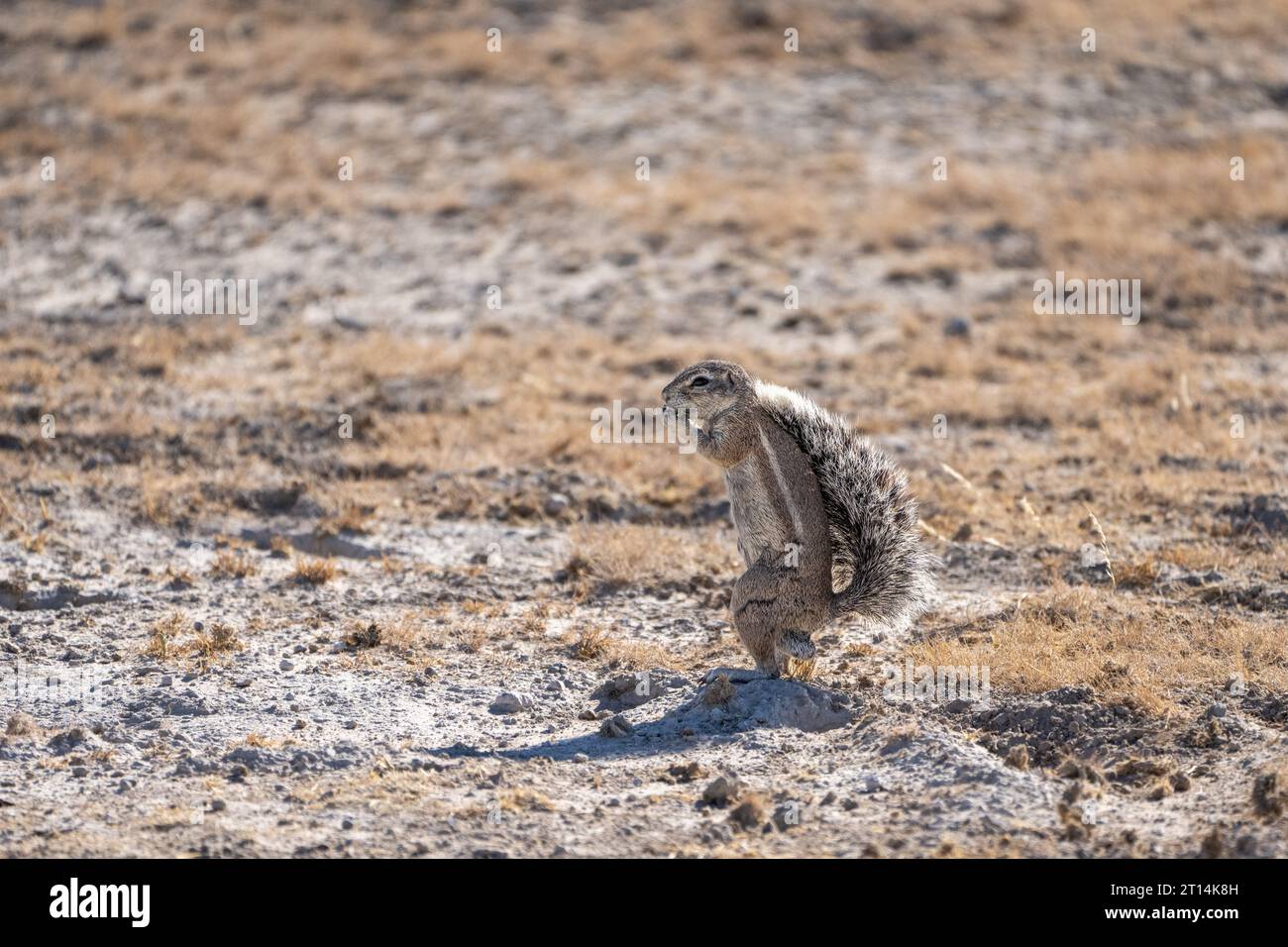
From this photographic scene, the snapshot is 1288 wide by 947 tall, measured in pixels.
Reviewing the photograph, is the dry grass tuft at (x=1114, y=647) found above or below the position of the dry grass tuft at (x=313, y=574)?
below

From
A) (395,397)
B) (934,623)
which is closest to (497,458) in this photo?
(395,397)

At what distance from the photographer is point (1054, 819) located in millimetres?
7105

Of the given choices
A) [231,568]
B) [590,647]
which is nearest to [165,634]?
[231,568]

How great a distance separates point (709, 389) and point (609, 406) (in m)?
7.01

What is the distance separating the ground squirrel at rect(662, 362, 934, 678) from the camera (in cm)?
856

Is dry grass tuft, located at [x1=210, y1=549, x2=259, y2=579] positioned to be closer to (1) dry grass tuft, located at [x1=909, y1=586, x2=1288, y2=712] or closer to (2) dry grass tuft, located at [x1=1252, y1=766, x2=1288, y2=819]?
(1) dry grass tuft, located at [x1=909, y1=586, x2=1288, y2=712]

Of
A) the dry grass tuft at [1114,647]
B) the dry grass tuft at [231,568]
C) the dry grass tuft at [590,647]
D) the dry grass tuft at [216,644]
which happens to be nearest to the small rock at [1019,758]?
the dry grass tuft at [1114,647]

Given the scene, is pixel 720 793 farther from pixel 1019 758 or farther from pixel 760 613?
pixel 1019 758

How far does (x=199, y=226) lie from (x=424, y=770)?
49.6ft

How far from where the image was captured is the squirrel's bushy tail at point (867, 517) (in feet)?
28.3

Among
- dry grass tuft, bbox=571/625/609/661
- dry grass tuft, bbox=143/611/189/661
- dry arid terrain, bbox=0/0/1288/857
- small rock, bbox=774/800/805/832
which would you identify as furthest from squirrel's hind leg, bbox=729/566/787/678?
dry grass tuft, bbox=143/611/189/661

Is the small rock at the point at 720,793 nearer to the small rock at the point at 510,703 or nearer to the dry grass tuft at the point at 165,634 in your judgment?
the small rock at the point at 510,703

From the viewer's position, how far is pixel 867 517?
863 centimetres
